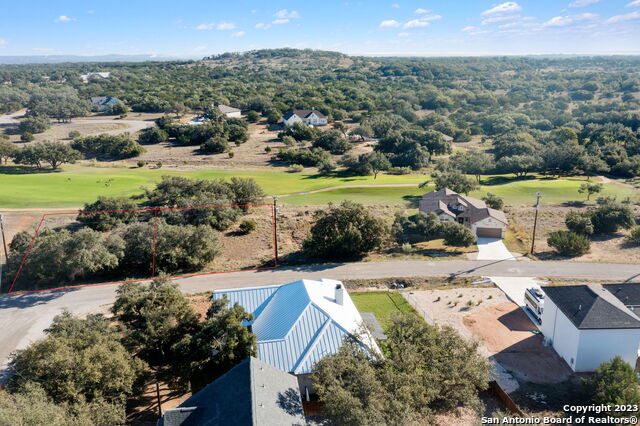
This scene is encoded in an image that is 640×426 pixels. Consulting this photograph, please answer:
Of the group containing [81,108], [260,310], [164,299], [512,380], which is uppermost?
[81,108]

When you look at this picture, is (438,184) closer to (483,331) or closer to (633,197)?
(633,197)

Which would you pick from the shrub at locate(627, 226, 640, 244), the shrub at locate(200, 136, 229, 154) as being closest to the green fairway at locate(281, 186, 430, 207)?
the shrub at locate(627, 226, 640, 244)

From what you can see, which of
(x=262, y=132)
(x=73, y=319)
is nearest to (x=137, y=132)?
(x=262, y=132)

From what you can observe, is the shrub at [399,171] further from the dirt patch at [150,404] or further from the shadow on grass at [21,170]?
the dirt patch at [150,404]

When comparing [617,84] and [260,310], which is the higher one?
[617,84]

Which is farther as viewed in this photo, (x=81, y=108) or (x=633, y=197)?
(x=81, y=108)

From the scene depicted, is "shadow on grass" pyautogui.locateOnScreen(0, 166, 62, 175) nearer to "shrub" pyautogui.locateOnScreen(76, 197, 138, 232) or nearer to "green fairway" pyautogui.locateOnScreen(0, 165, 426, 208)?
"green fairway" pyautogui.locateOnScreen(0, 165, 426, 208)

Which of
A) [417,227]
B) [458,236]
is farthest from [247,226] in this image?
[458,236]
